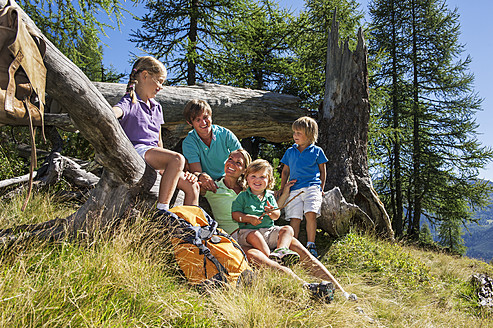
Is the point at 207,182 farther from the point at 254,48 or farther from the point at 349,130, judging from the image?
the point at 254,48

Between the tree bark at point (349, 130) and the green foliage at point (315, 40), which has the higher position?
the green foliage at point (315, 40)

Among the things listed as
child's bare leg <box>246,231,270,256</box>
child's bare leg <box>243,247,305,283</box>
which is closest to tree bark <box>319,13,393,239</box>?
child's bare leg <box>246,231,270,256</box>

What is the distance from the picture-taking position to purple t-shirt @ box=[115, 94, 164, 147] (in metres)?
3.64

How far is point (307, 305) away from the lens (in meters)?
2.71

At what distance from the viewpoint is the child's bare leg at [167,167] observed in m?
3.31

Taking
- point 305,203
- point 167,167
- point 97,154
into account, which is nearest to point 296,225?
point 305,203

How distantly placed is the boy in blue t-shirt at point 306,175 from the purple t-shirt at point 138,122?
6.56ft

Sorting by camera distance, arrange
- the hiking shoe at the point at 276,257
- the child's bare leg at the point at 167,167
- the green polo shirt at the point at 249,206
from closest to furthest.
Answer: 1. the child's bare leg at the point at 167,167
2. the hiking shoe at the point at 276,257
3. the green polo shirt at the point at 249,206

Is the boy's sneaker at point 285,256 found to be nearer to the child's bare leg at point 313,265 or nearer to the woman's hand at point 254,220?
the child's bare leg at point 313,265

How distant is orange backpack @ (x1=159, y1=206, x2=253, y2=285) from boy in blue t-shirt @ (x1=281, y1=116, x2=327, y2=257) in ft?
5.72

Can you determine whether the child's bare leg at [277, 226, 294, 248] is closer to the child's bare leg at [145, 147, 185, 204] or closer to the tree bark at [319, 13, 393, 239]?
the child's bare leg at [145, 147, 185, 204]

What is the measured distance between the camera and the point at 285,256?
3596mm

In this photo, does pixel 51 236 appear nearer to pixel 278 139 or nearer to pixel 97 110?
pixel 97 110

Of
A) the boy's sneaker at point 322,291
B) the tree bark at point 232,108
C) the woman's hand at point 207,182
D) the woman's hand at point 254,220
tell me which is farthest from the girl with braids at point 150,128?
the tree bark at point 232,108
